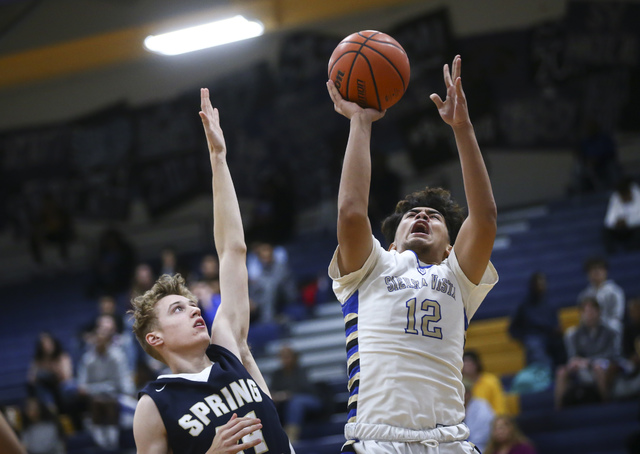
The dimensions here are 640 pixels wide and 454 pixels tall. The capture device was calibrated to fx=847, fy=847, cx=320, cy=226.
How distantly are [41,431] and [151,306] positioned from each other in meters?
6.79

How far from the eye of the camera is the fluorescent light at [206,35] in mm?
12453

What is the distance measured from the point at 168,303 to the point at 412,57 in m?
12.3

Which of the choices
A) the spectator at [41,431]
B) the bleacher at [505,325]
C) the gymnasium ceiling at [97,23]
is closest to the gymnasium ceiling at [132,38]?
the gymnasium ceiling at [97,23]

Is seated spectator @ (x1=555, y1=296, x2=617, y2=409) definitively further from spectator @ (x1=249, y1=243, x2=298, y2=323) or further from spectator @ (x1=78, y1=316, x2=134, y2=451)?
spectator @ (x1=78, y1=316, x2=134, y2=451)

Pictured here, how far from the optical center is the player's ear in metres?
3.76

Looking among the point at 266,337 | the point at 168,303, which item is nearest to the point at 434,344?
the point at 168,303

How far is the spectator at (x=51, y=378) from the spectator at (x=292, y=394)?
123 inches

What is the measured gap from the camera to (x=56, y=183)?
18.5 m

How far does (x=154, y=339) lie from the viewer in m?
3.77

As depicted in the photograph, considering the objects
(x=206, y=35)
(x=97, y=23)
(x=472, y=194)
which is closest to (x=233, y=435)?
(x=472, y=194)

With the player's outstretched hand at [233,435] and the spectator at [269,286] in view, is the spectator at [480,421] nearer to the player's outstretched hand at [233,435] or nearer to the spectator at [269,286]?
the spectator at [269,286]

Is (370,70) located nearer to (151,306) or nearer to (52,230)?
(151,306)

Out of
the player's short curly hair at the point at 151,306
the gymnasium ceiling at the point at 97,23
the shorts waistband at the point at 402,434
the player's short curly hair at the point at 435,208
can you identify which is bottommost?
the shorts waistband at the point at 402,434

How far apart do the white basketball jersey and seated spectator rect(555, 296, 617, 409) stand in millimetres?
5061
